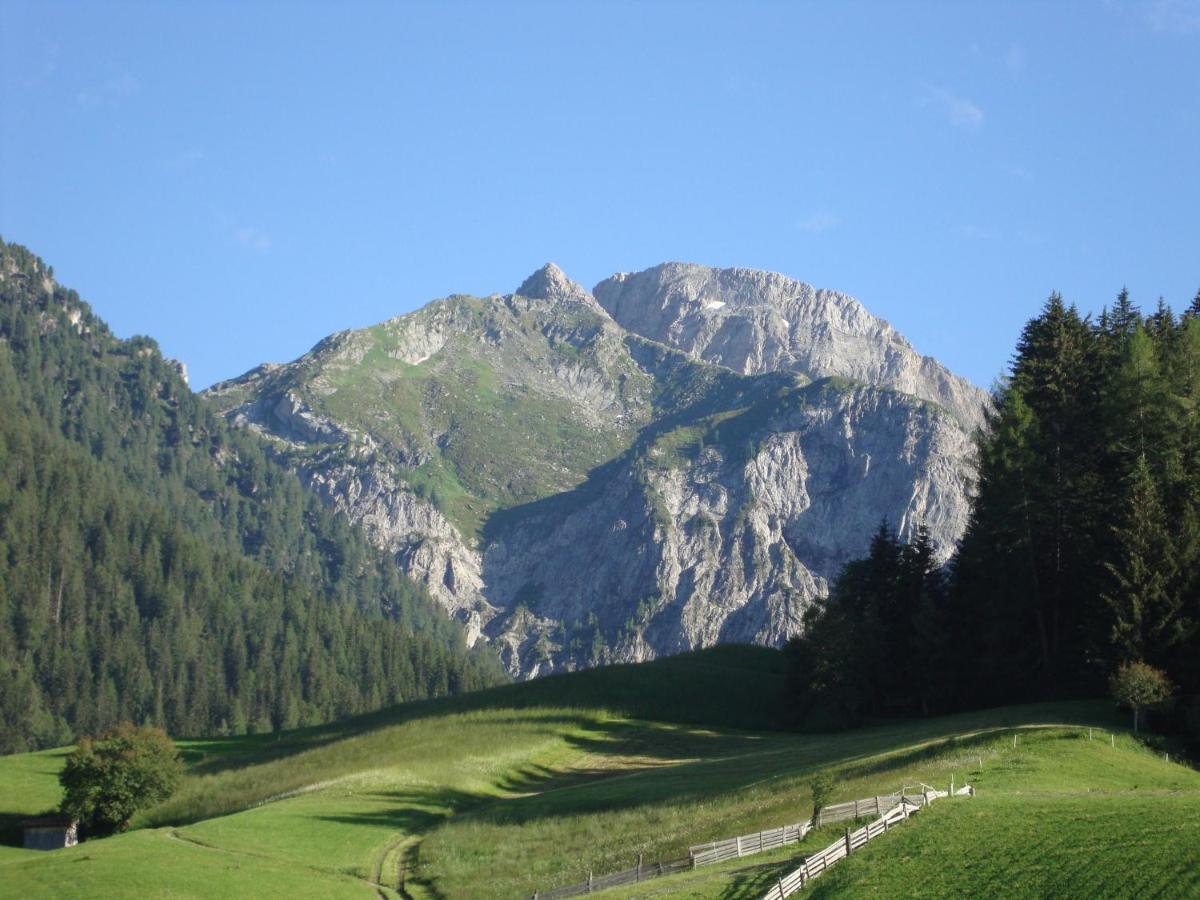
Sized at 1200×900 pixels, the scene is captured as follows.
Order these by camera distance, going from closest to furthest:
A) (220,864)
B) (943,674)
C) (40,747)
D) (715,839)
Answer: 1. (715,839)
2. (220,864)
3. (943,674)
4. (40,747)

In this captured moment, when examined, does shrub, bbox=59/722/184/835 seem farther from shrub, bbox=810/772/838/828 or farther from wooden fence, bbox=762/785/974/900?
wooden fence, bbox=762/785/974/900

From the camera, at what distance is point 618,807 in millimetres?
72438

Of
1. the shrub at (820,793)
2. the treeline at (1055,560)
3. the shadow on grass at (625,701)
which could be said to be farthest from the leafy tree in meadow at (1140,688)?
the shadow on grass at (625,701)

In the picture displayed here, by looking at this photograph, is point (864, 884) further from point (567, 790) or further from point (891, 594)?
point (891, 594)

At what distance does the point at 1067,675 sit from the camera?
95.4 meters

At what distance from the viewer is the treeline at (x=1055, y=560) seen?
82750mm

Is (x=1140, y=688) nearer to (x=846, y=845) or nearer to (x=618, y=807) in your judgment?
(x=618, y=807)

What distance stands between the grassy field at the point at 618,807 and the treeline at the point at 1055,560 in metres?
6.18

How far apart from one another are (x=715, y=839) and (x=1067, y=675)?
4682 cm

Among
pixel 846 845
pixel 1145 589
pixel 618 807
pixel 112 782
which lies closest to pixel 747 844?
pixel 846 845

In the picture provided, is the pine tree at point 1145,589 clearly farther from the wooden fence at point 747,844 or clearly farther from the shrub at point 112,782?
the shrub at point 112,782

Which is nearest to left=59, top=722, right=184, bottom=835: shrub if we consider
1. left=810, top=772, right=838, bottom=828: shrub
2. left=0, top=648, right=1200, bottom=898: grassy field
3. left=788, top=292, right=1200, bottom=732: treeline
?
left=0, top=648, right=1200, bottom=898: grassy field

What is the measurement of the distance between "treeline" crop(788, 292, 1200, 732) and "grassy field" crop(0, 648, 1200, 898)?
6.18 meters

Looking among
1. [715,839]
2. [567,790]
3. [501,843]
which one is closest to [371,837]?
[501,843]
